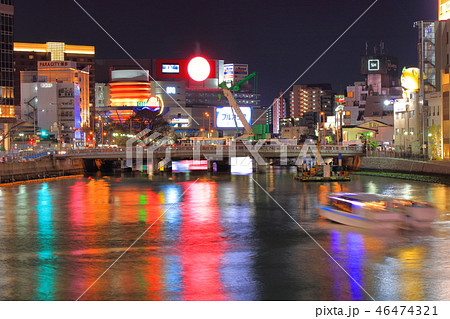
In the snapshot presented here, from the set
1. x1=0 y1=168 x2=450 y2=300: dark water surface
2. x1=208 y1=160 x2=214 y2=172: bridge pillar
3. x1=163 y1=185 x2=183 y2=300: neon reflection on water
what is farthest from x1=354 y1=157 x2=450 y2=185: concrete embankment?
x1=163 y1=185 x2=183 y2=300: neon reflection on water

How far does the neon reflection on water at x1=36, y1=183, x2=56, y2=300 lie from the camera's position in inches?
846

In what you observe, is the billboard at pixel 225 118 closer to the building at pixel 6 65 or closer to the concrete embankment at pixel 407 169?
the building at pixel 6 65

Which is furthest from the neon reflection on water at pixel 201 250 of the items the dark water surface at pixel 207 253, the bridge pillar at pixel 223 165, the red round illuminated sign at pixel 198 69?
the red round illuminated sign at pixel 198 69

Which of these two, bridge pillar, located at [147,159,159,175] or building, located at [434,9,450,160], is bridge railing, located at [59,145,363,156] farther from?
building, located at [434,9,450,160]

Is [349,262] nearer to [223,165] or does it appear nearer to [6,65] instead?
[223,165]

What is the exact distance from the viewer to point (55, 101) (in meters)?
168

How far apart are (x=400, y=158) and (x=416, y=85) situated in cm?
1211

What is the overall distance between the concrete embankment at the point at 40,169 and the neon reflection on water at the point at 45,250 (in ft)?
66.9

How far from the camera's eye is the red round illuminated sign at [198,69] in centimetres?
13350

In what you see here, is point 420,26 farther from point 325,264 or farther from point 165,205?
point 325,264

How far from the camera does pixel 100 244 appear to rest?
31203mm


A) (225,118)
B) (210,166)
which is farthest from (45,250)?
(225,118)

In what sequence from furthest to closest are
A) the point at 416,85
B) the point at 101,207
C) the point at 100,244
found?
1. the point at 416,85
2. the point at 101,207
3. the point at 100,244
